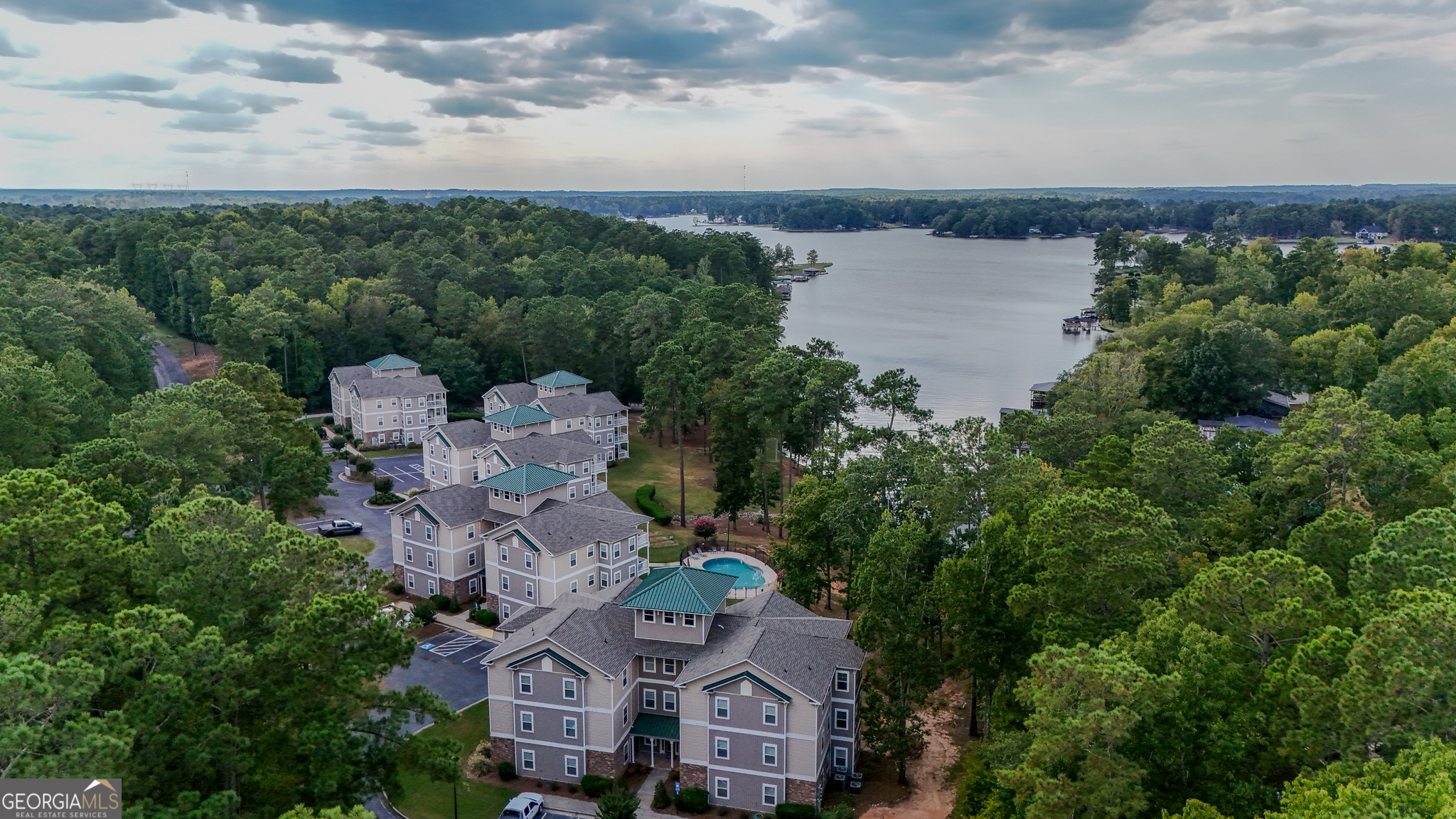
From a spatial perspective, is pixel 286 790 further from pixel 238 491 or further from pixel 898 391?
pixel 898 391

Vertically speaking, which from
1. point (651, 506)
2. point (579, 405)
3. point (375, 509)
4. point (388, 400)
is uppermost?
point (579, 405)

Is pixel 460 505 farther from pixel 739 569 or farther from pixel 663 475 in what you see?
pixel 663 475

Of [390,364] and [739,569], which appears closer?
[739,569]

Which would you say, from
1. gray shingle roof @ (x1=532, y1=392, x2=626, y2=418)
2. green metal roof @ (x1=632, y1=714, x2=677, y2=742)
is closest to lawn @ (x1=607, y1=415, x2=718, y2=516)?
gray shingle roof @ (x1=532, y1=392, x2=626, y2=418)

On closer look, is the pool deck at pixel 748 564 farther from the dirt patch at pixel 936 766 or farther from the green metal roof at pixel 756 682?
the green metal roof at pixel 756 682

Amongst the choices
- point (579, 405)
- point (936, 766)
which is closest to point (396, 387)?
point (579, 405)

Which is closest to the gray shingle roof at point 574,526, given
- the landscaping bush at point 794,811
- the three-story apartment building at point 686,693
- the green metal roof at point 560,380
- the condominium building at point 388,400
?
the three-story apartment building at point 686,693

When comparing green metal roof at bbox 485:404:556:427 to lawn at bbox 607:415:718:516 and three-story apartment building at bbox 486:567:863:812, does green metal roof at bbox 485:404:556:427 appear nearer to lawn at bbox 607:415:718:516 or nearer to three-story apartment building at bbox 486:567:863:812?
lawn at bbox 607:415:718:516
